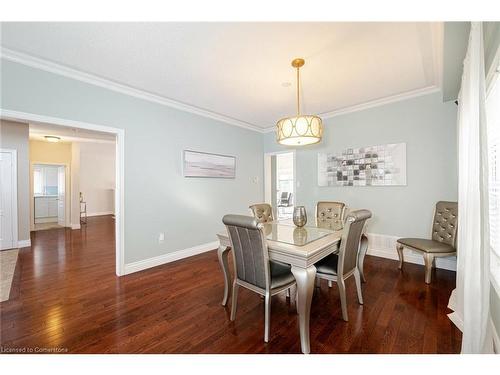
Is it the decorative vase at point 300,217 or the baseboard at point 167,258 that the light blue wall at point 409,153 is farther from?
the baseboard at point 167,258

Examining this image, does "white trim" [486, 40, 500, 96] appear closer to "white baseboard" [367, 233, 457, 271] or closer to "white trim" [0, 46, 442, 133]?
"white trim" [0, 46, 442, 133]

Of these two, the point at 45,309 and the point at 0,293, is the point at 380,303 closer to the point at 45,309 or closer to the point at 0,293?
the point at 45,309

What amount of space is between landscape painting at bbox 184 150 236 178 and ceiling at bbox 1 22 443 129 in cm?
100

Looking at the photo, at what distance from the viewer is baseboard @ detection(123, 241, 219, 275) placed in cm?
297

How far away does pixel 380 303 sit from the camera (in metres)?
2.13

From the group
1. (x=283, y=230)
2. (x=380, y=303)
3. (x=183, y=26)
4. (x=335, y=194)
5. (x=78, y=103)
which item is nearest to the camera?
(x=183, y=26)

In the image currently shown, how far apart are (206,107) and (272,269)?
9.69ft

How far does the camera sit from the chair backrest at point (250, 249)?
1597 mm

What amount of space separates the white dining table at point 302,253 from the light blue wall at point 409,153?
176cm

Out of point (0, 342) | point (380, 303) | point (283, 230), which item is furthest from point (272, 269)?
point (0, 342)

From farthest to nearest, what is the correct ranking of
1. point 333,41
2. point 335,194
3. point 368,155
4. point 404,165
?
point 335,194 < point 368,155 < point 404,165 < point 333,41

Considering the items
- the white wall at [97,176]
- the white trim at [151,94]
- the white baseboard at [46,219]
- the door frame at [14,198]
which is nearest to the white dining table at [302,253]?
the white trim at [151,94]

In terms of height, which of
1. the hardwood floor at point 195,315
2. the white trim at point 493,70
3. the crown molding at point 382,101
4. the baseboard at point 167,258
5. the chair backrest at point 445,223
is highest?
the crown molding at point 382,101

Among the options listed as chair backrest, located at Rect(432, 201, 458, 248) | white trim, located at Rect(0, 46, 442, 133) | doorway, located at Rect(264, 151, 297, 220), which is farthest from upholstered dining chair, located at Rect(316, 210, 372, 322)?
doorway, located at Rect(264, 151, 297, 220)
